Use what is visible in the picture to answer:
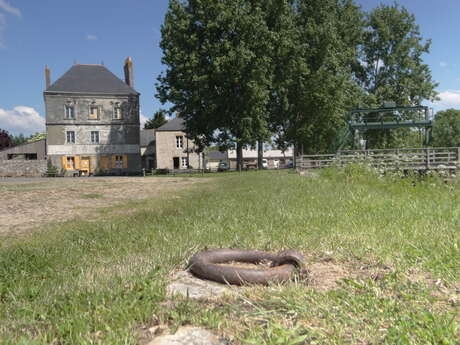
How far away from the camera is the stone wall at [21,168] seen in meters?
40.8

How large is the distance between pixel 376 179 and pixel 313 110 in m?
24.6

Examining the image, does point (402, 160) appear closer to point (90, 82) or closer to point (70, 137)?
point (70, 137)

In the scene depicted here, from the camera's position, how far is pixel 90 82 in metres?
49.3

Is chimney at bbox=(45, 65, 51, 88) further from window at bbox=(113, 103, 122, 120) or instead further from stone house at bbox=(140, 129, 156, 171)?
stone house at bbox=(140, 129, 156, 171)

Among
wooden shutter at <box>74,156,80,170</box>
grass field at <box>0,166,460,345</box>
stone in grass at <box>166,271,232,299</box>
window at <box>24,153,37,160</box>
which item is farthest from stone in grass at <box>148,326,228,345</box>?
window at <box>24,153,37,160</box>

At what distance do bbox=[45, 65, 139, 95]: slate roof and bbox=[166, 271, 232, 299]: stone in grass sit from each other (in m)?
48.9

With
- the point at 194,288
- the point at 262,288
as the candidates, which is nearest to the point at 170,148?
the point at 194,288

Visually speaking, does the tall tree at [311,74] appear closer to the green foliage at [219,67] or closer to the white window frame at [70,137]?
the green foliage at [219,67]

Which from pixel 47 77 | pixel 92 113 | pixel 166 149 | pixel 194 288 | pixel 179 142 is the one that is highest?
pixel 47 77

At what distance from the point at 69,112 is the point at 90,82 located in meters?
4.91

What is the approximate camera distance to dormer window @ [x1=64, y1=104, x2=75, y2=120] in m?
47.4

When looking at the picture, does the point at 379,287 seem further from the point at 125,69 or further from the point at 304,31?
the point at 125,69

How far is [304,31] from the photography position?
123 ft

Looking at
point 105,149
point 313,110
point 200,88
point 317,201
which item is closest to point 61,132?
point 105,149
